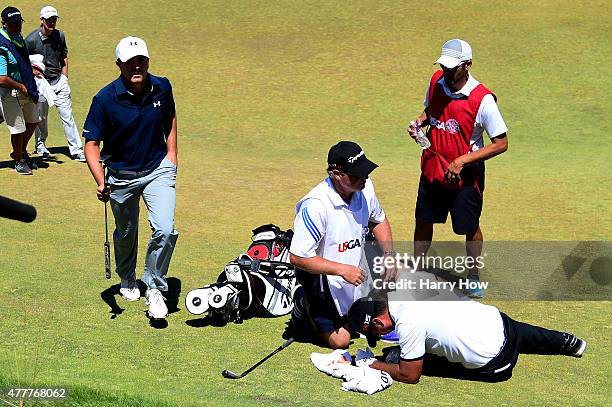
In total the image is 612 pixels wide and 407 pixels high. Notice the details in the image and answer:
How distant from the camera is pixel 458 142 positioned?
31.4ft

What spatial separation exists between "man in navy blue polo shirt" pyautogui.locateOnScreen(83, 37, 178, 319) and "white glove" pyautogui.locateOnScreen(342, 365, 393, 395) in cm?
205

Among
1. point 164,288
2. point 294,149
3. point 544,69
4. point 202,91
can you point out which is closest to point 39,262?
point 164,288

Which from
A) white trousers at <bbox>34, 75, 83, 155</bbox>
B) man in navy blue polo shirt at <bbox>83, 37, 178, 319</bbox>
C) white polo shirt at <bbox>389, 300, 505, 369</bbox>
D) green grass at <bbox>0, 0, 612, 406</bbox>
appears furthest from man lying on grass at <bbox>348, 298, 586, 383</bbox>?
white trousers at <bbox>34, 75, 83, 155</bbox>

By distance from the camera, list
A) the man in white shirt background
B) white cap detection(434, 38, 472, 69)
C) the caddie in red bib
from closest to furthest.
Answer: the man in white shirt background
white cap detection(434, 38, 472, 69)
the caddie in red bib

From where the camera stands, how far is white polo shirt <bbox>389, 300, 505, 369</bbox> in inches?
289

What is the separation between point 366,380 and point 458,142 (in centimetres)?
309

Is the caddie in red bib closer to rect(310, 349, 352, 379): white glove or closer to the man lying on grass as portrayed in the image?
the man lying on grass

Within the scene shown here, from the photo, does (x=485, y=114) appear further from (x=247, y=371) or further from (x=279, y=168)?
(x=279, y=168)

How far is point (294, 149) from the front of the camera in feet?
56.3

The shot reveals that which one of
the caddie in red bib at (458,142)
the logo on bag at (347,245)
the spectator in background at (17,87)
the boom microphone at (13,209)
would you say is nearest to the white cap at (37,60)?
the spectator in background at (17,87)

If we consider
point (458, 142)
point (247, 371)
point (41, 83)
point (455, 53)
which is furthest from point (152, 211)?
point (41, 83)

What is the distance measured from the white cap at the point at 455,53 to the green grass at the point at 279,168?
233 centimetres

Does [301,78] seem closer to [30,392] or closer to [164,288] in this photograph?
[164,288]

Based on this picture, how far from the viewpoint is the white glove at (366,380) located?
→ 23.9ft
